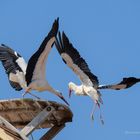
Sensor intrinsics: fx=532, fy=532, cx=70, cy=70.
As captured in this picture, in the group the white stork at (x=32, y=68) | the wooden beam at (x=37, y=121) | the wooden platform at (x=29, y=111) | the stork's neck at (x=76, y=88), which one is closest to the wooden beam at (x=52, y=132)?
the wooden platform at (x=29, y=111)

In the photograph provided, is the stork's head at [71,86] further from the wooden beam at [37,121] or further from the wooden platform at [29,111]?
the wooden beam at [37,121]

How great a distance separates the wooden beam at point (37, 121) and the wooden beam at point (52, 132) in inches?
18.6

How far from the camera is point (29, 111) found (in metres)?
6.87

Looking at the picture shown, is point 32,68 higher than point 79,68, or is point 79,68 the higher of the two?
point 32,68

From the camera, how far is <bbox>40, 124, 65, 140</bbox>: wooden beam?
700 cm

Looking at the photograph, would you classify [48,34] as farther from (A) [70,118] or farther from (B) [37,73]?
(A) [70,118]

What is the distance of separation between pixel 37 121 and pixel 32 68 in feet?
6.68

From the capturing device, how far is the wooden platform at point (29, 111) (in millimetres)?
6648

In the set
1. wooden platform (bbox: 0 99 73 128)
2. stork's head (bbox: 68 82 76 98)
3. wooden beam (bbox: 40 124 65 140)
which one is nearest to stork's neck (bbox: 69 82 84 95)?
stork's head (bbox: 68 82 76 98)

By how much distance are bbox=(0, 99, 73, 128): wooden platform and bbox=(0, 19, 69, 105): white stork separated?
1.21 m

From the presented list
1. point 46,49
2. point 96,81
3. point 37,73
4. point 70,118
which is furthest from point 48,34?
point 96,81

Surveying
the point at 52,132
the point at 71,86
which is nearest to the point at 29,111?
the point at 52,132

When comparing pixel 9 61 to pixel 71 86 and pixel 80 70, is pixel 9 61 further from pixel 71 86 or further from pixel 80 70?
pixel 71 86

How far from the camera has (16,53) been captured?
9.53 meters
